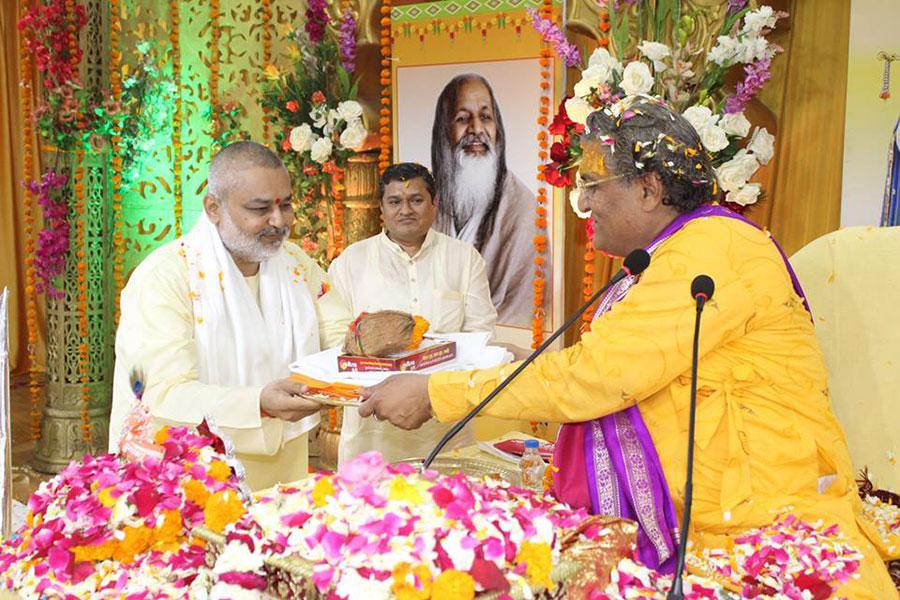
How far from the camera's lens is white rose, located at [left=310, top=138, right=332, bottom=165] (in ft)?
19.2

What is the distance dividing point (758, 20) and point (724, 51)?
Answer: 0.59 feet

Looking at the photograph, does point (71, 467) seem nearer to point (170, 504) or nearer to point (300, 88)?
point (170, 504)

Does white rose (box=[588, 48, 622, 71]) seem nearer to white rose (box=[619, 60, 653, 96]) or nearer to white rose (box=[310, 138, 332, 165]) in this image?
white rose (box=[619, 60, 653, 96])

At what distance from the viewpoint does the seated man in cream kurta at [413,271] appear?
4.64 meters

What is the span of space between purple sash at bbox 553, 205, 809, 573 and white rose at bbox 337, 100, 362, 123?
3.61m

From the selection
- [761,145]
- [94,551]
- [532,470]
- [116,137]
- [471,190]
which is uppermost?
[116,137]

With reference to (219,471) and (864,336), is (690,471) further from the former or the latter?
(864,336)

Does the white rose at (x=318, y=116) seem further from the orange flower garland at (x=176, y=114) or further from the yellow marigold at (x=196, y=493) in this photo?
the yellow marigold at (x=196, y=493)

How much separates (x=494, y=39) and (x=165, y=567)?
4.43 metres

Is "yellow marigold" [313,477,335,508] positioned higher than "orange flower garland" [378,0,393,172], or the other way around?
"orange flower garland" [378,0,393,172]

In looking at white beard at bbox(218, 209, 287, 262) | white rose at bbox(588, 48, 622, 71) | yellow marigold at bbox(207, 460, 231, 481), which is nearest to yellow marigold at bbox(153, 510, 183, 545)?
yellow marigold at bbox(207, 460, 231, 481)

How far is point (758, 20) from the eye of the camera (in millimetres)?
3912

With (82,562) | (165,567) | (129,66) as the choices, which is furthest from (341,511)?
(129,66)

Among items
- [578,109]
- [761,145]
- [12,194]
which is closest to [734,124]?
[761,145]
